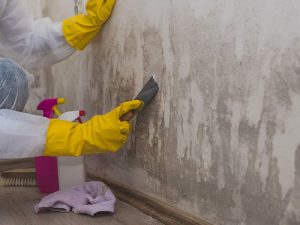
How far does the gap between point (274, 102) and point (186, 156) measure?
0.30 m

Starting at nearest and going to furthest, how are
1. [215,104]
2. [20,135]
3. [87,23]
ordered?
[215,104] → [20,135] → [87,23]

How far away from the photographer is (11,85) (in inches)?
41.7

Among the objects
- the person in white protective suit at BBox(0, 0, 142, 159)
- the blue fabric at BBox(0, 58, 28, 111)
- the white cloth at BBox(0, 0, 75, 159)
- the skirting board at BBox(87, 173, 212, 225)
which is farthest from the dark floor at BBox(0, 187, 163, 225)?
the white cloth at BBox(0, 0, 75, 159)

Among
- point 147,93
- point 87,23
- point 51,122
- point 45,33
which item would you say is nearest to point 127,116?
point 147,93

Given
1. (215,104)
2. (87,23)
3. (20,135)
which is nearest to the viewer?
(215,104)

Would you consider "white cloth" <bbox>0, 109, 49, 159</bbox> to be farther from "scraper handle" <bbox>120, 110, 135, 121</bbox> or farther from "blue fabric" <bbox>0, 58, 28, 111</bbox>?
"scraper handle" <bbox>120, 110, 135, 121</bbox>

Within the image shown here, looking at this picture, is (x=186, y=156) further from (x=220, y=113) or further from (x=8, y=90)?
(x=8, y=90)

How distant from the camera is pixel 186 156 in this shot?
2.95ft

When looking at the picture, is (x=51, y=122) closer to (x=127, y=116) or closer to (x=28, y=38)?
(x=127, y=116)

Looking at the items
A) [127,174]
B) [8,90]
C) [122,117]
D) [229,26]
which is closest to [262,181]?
[229,26]

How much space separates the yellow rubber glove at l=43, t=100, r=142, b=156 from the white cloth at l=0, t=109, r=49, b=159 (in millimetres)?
23

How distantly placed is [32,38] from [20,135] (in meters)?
0.50

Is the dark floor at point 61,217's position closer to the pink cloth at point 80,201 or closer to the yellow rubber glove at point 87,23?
the pink cloth at point 80,201

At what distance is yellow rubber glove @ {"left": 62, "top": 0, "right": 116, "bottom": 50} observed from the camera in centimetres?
122
